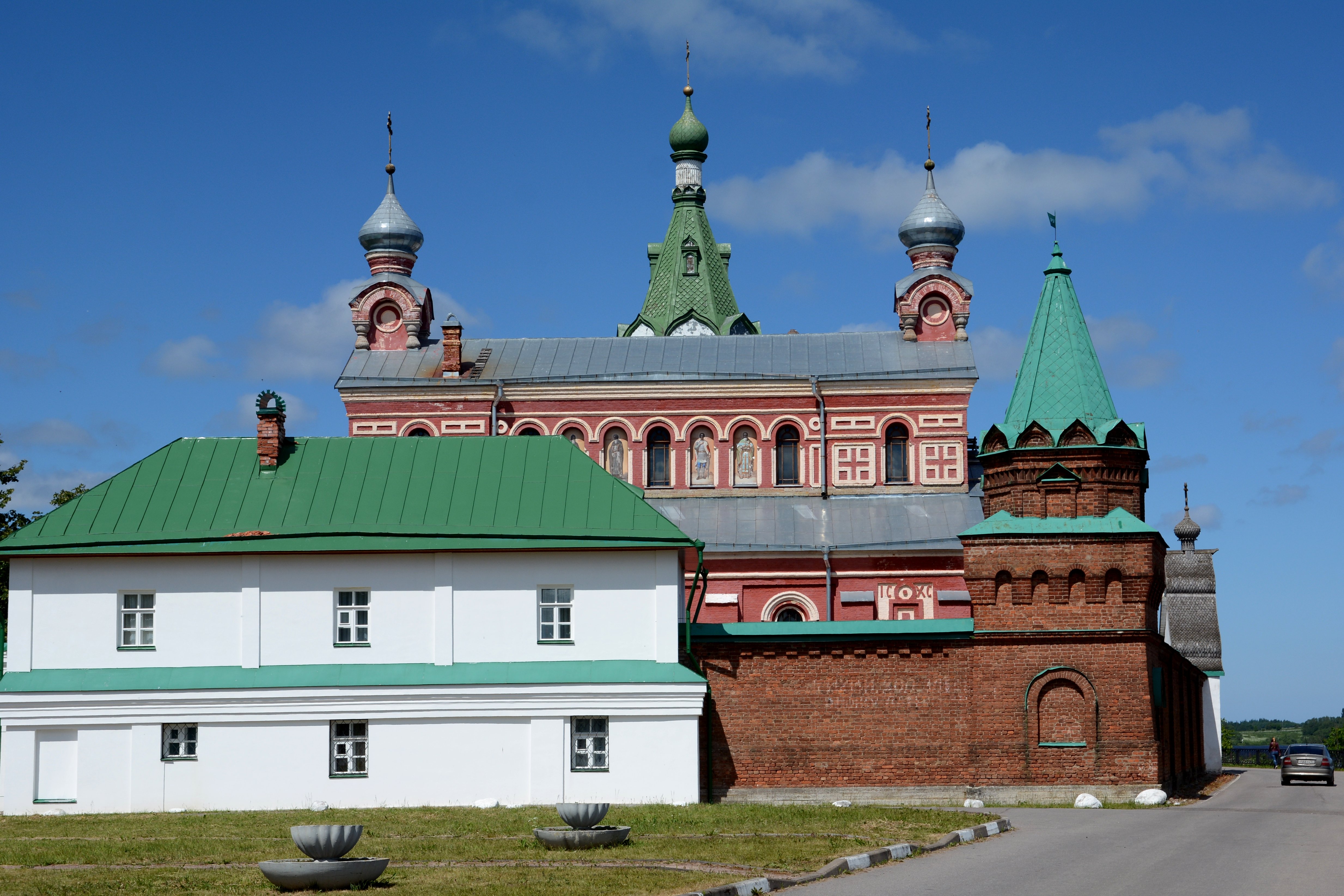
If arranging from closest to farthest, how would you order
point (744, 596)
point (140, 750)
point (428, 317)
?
point (140, 750) < point (744, 596) < point (428, 317)

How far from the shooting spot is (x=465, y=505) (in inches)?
1139

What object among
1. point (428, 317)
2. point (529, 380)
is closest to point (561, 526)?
point (529, 380)

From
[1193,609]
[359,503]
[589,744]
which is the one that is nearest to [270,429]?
[359,503]

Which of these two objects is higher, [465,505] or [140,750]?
[465,505]

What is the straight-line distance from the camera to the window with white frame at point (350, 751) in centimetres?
2716

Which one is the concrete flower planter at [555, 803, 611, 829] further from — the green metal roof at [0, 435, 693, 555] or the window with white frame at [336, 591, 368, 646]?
the window with white frame at [336, 591, 368, 646]

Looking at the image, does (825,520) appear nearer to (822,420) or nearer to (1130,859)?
(822,420)

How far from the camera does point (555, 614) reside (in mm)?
28031

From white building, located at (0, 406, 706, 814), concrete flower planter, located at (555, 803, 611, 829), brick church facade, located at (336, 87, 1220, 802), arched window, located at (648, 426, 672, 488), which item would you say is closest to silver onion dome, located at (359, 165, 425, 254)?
brick church facade, located at (336, 87, 1220, 802)

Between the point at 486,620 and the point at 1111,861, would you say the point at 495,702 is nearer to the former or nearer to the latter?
the point at 486,620

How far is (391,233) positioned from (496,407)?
758 cm

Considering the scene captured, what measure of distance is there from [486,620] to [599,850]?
9.98 metres

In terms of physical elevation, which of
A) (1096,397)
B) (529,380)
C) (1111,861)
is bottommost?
(1111,861)

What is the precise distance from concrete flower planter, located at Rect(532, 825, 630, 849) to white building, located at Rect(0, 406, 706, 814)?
8243 millimetres
